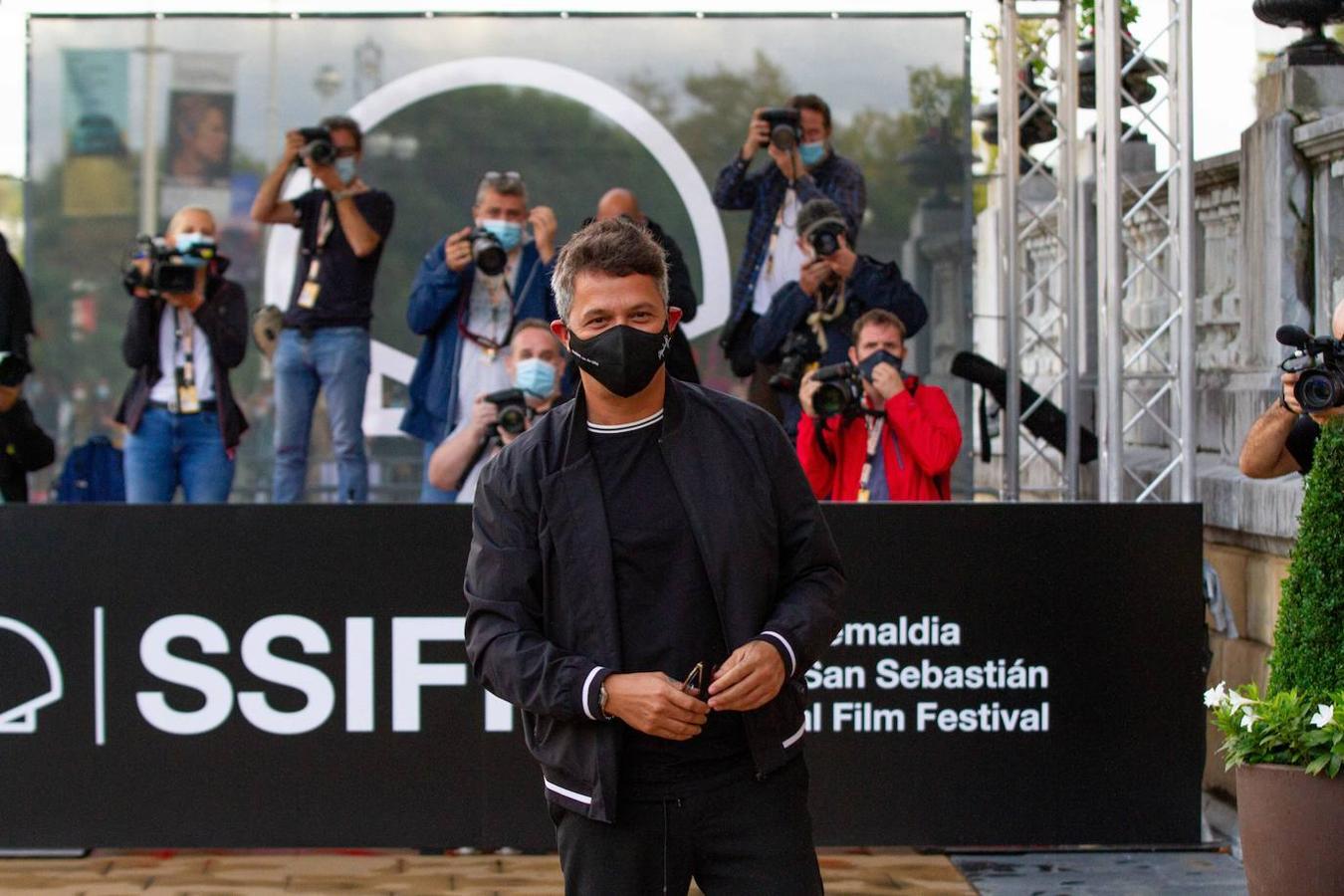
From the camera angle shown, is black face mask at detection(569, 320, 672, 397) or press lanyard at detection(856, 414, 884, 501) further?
press lanyard at detection(856, 414, 884, 501)

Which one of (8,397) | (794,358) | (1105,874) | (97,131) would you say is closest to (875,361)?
(794,358)

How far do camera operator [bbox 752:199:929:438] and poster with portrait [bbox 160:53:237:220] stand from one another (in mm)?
3952

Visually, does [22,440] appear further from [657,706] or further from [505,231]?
[657,706]

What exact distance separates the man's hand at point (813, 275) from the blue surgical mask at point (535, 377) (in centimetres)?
139

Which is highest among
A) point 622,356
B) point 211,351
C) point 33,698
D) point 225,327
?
point 225,327

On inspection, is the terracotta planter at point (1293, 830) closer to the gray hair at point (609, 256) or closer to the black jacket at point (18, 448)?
the gray hair at point (609, 256)

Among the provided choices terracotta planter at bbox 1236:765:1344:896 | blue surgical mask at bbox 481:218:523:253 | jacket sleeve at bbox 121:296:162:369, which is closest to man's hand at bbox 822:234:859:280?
blue surgical mask at bbox 481:218:523:253

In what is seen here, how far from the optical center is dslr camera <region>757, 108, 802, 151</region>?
8.82m

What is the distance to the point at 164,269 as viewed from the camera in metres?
8.60

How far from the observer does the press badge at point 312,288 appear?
9047 millimetres

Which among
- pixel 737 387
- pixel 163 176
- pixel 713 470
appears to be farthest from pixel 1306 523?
pixel 163 176

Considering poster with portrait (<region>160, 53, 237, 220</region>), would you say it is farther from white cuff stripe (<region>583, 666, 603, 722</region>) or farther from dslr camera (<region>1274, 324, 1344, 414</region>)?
white cuff stripe (<region>583, 666, 603, 722</region>)

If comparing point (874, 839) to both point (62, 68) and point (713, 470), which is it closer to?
point (713, 470)

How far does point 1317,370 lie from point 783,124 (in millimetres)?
3899
